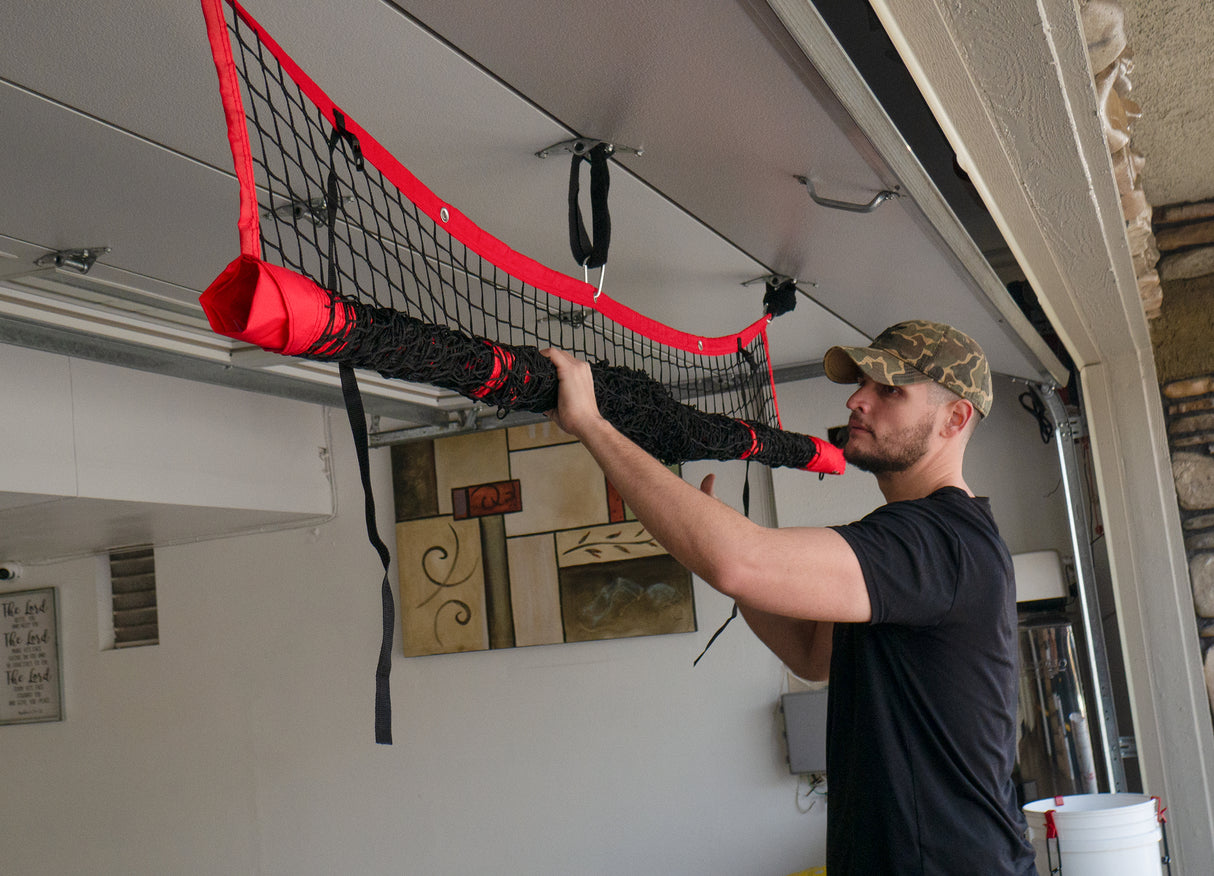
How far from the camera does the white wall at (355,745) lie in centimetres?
443

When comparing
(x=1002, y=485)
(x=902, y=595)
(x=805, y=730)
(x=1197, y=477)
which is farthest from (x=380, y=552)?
(x=1002, y=485)

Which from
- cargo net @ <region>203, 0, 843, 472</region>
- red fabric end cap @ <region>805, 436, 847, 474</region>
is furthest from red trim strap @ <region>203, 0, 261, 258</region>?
red fabric end cap @ <region>805, 436, 847, 474</region>

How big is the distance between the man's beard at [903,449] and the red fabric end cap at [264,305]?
0.98 m

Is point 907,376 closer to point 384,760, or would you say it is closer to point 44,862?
point 384,760

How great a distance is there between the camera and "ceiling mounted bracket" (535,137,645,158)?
1.66 meters

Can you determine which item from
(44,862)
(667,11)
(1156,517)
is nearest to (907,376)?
(667,11)

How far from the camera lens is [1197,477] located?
3479 millimetres

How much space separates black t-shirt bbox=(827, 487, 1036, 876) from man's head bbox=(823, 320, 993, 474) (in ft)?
0.46

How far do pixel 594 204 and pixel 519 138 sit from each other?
160 mm

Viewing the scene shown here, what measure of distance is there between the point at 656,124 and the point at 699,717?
3.35m

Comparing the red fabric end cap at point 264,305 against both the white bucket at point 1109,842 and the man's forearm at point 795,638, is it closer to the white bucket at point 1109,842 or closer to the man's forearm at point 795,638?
the man's forearm at point 795,638

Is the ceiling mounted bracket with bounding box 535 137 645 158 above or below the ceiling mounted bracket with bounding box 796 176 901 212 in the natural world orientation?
above

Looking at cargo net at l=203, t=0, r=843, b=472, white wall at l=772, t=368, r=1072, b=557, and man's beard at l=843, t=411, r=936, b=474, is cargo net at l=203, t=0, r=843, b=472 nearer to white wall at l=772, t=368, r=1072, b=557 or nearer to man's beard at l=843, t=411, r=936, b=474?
man's beard at l=843, t=411, r=936, b=474

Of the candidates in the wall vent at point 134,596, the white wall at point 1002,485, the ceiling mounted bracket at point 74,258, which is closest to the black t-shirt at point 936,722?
the ceiling mounted bracket at point 74,258
